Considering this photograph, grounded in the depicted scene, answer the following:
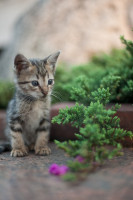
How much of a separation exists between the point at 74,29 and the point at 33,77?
425cm

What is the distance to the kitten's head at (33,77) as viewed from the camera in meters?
3.12

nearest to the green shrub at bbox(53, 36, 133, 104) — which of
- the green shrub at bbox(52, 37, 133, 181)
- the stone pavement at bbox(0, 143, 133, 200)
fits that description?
the green shrub at bbox(52, 37, 133, 181)

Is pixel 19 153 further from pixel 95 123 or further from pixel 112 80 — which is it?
pixel 112 80

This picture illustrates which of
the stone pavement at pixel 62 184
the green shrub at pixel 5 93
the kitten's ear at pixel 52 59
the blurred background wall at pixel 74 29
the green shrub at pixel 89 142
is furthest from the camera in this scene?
the blurred background wall at pixel 74 29

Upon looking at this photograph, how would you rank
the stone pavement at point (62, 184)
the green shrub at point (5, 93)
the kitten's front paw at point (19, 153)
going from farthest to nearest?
the green shrub at point (5, 93) < the kitten's front paw at point (19, 153) < the stone pavement at point (62, 184)

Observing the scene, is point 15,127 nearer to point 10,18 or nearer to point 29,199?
point 29,199

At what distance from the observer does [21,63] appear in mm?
3195

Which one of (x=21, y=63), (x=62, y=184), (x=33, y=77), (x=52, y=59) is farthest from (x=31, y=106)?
(x=62, y=184)

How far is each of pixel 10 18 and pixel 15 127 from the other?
9.10 metres

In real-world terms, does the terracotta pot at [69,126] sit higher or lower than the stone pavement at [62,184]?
higher

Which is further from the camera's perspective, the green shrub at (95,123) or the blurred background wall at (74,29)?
the blurred background wall at (74,29)

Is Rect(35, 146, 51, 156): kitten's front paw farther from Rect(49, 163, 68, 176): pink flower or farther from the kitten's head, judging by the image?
Rect(49, 163, 68, 176): pink flower

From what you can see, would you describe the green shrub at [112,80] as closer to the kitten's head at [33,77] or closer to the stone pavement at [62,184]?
the kitten's head at [33,77]

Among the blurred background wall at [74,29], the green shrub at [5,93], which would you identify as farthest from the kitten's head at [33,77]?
the blurred background wall at [74,29]
